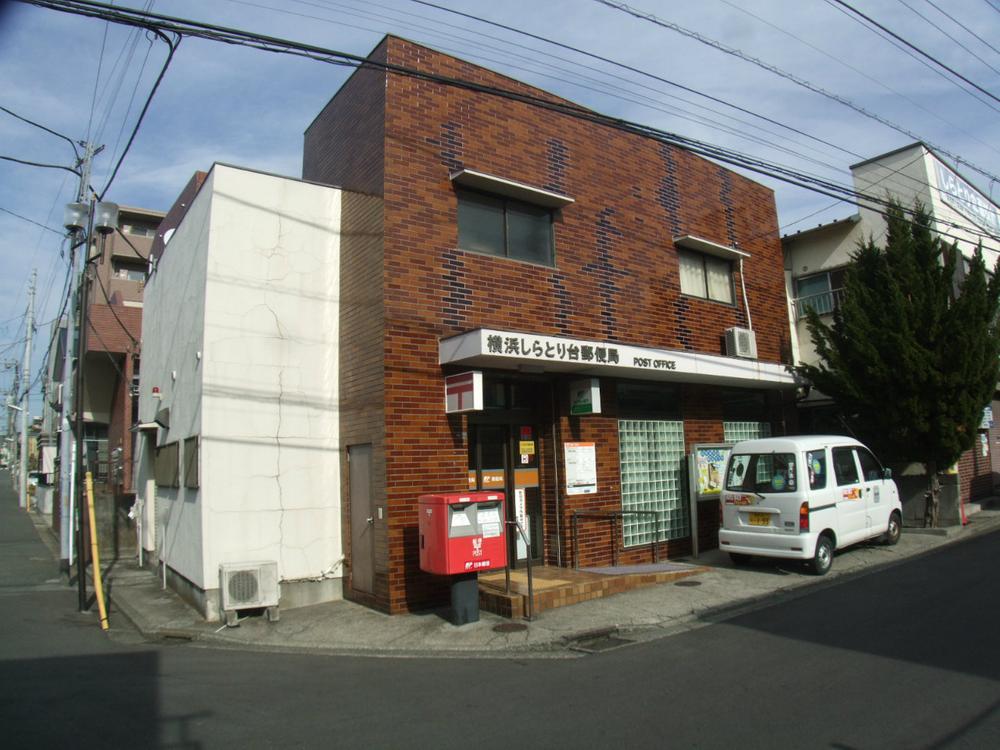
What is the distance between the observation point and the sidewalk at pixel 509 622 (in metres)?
7.36

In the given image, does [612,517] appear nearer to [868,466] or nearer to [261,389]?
[868,466]

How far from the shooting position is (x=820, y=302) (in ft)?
55.4

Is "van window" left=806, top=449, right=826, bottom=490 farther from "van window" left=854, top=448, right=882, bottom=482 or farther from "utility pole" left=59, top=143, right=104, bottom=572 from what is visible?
"utility pole" left=59, top=143, right=104, bottom=572

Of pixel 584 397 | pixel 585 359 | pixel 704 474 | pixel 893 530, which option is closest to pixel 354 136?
pixel 585 359

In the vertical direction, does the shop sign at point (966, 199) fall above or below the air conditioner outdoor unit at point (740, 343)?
above

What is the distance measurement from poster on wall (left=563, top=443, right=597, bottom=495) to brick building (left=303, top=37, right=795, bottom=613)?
40mm

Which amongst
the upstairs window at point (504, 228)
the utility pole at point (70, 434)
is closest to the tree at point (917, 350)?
the upstairs window at point (504, 228)

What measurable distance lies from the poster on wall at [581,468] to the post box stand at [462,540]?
2.45m

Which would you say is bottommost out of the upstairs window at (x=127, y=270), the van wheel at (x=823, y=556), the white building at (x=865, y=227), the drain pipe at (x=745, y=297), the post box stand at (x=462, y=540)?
the van wheel at (x=823, y=556)

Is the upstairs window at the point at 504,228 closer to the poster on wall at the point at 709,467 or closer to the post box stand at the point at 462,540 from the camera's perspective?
the post box stand at the point at 462,540

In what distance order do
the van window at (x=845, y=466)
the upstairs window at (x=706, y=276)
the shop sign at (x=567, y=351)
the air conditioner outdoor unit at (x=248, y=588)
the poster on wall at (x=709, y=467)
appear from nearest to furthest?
the air conditioner outdoor unit at (x=248, y=588), the shop sign at (x=567, y=351), the van window at (x=845, y=466), the poster on wall at (x=709, y=467), the upstairs window at (x=706, y=276)

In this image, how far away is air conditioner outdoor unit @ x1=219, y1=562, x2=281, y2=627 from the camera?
8562mm

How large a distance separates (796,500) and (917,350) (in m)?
4.75

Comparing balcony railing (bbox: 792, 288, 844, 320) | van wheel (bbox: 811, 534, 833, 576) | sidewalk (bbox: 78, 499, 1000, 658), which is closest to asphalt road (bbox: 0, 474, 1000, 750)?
sidewalk (bbox: 78, 499, 1000, 658)
